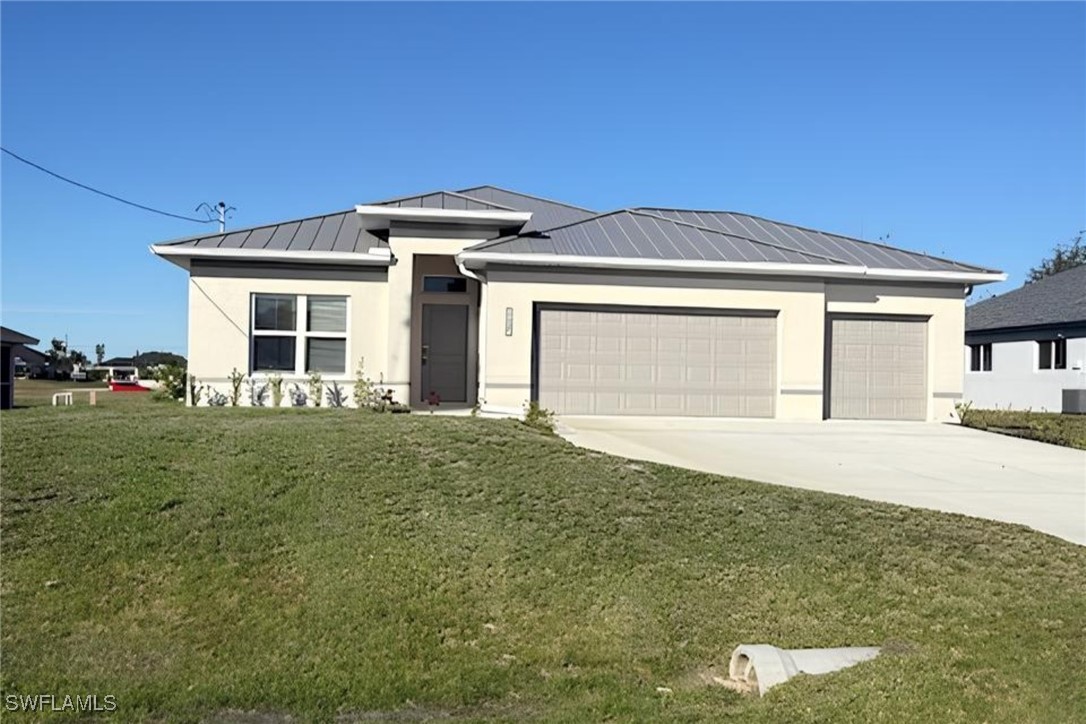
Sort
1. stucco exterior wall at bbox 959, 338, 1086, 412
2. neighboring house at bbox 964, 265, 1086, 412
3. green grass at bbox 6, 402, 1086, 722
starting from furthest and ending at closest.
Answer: neighboring house at bbox 964, 265, 1086, 412 < stucco exterior wall at bbox 959, 338, 1086, 412 < green grass at bbox 6, 402, 1086, 722

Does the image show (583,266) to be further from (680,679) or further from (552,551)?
(680,679)

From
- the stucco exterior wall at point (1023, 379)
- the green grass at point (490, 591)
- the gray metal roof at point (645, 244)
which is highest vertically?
the gray metal roof at point (645, 244)

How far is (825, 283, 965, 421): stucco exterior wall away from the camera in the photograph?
1736 centimetres

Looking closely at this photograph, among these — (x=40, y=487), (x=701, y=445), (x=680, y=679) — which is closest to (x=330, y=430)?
(x=40, y=487)


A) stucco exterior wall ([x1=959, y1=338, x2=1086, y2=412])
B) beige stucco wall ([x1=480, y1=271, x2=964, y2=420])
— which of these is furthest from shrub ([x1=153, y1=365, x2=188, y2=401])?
stucco exterior wall ([x1=959, y1=338, x2=1086, y2=412])

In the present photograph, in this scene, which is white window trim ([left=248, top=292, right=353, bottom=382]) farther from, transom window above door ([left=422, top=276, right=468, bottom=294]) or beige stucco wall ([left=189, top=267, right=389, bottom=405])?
transom window above door ([left=422, top=276, right=468, bottom=294])

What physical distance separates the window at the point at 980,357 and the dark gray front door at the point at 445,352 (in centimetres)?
1857

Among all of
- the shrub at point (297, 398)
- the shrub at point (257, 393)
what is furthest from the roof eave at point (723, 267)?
the shrub at point (257, 393)

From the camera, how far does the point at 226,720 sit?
4.74 m

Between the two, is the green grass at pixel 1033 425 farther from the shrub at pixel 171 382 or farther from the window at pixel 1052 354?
the shrub at pixel 171 382

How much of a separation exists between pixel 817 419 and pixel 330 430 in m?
9.95

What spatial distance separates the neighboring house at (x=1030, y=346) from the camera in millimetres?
24191

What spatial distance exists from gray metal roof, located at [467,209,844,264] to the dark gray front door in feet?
7.51

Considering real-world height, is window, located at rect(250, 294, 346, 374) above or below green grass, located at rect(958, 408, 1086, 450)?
above
